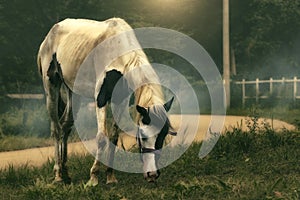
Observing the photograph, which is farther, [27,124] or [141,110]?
[27,124]

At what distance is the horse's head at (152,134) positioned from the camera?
7.17 metres

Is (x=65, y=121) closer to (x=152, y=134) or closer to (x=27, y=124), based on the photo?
(x=152, y=134)

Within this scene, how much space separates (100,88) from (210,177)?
2070 millimetres

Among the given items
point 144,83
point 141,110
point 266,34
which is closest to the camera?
point 141,110

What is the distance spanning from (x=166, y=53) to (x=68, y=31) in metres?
22.2

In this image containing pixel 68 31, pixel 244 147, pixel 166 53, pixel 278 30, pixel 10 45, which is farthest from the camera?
pixel 278 30

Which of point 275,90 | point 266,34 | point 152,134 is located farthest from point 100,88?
point 266,34

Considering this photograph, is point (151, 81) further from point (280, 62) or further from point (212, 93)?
point (280, 62)

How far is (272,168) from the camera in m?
9.00

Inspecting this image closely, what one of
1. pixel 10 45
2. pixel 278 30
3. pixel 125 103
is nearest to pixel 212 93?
pixel 10 45

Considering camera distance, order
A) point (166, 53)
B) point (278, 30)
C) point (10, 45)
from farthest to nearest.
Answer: point (278, 30)
point (166, 53)
point (10, 45)

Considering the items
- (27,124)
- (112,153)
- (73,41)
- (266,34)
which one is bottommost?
(266,34)

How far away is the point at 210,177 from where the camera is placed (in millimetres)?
8602

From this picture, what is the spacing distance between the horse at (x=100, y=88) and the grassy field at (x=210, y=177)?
0.39m
